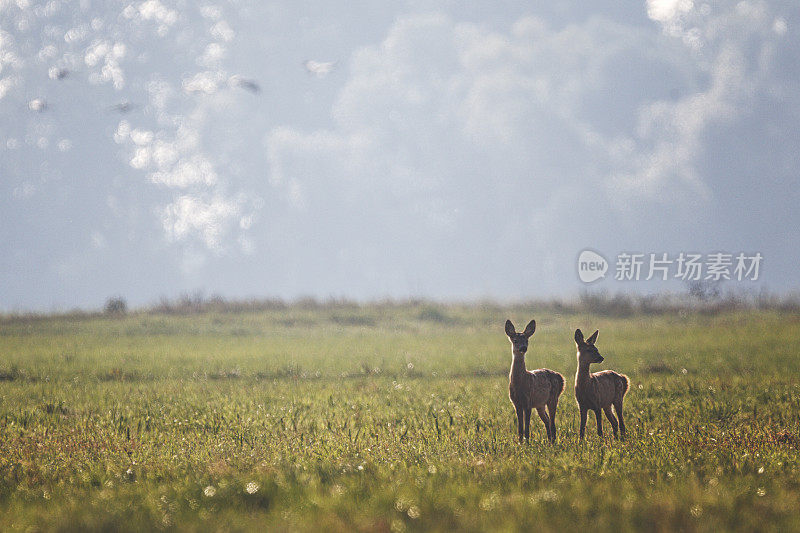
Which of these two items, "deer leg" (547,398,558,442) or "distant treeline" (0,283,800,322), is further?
"distant treeline" (0,283,800,322)

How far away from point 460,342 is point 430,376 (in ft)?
28.8

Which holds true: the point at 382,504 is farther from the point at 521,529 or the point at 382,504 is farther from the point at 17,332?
the point at 17,332

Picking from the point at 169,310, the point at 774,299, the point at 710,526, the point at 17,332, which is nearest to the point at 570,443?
the point at 710,526

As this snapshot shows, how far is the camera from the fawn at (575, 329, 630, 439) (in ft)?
29.9

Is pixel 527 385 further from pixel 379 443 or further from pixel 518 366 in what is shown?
pixel 379 443

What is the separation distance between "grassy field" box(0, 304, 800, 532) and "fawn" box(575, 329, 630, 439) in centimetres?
60

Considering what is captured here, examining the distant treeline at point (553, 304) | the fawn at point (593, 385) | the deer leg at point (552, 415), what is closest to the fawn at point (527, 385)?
the deer leg at point (552, 415)

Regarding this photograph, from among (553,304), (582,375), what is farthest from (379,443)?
(553,304)

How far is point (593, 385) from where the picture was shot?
937 cm

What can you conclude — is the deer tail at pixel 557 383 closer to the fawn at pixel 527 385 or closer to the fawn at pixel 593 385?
the fawn at pixel 527 385

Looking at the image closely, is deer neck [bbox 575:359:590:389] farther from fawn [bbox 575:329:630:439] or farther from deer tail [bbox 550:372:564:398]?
deer tail [bbox 550:372:564:398]

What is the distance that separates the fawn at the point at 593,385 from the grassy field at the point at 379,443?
1.98 ft

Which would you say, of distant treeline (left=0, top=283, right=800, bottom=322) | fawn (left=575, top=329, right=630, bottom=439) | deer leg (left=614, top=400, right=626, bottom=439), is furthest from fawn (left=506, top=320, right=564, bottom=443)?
distant treeline (left=0, top=283, right=800, bottom=322)

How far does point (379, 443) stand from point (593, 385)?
340 cm
